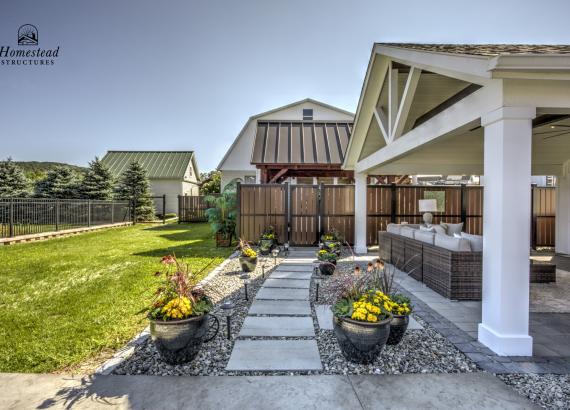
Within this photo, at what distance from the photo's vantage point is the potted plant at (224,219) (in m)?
9.29

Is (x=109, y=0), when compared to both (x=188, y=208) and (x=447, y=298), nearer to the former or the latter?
(x=447, y=298)

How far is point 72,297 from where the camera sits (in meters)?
4.56

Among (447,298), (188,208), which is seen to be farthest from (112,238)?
(447,298)

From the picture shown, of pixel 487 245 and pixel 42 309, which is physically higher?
pixel 487 245

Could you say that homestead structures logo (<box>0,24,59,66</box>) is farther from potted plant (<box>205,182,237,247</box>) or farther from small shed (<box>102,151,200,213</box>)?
small shed (<box>102,151,200,213</box>)

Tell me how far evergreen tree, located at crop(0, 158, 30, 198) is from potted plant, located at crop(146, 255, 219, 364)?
64.0ft

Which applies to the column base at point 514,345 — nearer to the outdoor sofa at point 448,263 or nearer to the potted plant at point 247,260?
the outdoor sofa at point 448,263

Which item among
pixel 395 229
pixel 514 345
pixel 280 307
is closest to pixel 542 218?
pixel 395 229

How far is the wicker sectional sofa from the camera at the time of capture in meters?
4.38

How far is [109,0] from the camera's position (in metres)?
7.64

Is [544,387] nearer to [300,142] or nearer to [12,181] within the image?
[300,142]

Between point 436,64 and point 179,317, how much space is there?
3.98 m

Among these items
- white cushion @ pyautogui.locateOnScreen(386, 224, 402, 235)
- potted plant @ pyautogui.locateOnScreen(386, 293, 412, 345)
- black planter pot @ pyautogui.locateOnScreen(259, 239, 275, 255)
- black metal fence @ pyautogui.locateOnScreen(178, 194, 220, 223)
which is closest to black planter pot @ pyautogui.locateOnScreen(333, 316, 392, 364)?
potted plant @ pyautogui.locateOnScreen(386, 293, 412, 345)

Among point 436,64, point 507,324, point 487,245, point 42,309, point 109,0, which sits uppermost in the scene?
point 109,0
